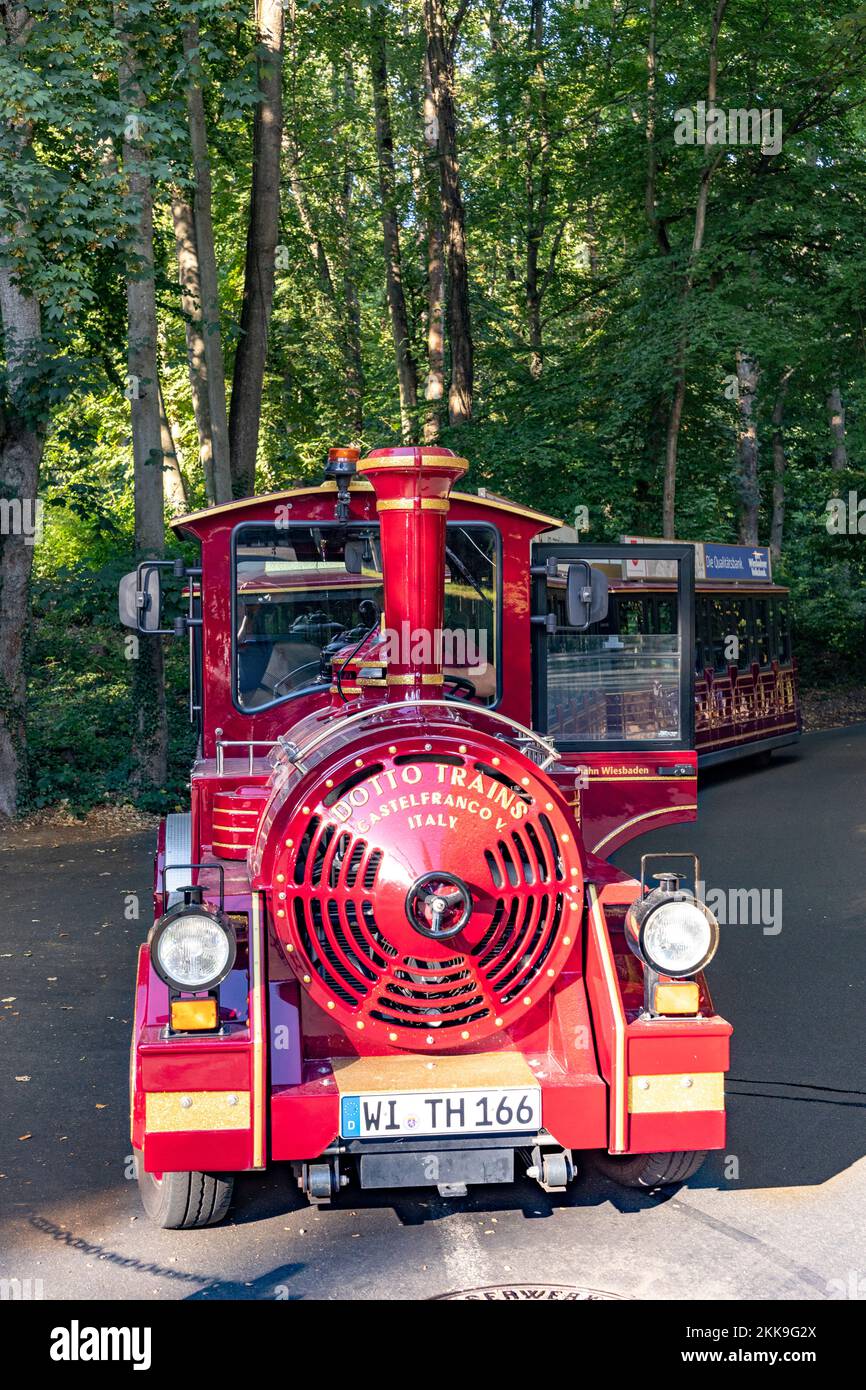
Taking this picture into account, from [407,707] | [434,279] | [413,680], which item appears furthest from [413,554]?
[434,279]

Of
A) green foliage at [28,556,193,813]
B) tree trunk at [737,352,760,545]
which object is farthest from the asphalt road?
tree trunk at [737,352,760,545]

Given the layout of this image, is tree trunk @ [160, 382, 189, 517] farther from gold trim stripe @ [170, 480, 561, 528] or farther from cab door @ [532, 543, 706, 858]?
gold trim stripe @ [170, 480, 561, 528]

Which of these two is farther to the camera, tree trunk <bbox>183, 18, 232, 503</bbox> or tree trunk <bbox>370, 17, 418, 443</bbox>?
tree trunk <bbox>370, 17, 418, 443</bbox>

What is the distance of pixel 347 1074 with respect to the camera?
475cm

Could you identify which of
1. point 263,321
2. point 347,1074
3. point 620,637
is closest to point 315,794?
point 347,1074

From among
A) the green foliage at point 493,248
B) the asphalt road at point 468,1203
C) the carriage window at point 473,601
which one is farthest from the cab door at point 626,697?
the green foliage at point 493,248

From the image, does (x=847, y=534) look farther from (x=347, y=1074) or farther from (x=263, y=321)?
(x=347, y=1074)

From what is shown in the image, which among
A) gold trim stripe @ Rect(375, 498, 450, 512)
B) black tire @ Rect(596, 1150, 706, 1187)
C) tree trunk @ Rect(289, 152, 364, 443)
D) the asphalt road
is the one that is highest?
tree trunk @ Rect(289, 152, 364, 443)

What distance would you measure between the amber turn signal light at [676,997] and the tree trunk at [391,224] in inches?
730

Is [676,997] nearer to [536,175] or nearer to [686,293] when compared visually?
[686,293]

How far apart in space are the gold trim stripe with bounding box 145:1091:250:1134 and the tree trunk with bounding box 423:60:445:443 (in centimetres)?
1720

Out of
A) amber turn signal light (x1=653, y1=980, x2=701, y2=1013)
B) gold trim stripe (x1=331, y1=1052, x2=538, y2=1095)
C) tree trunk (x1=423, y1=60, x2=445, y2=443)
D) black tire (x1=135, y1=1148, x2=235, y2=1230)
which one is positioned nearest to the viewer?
gold trim stripe (x1=331, y1=1052, x2=538, y2=1095)

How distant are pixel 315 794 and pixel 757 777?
15058 mm

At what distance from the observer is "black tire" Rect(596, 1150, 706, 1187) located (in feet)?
16.9
